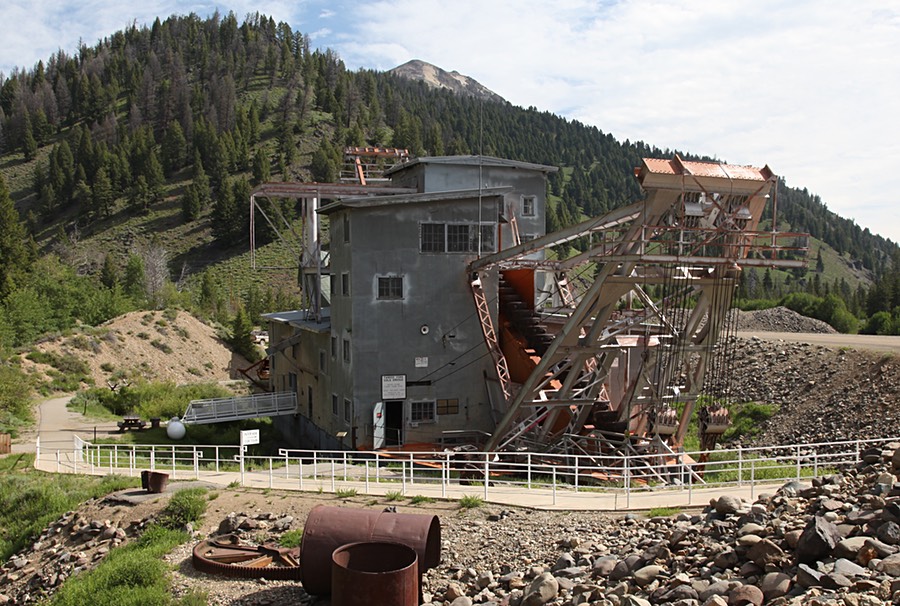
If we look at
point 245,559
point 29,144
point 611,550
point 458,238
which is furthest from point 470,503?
point 29,144

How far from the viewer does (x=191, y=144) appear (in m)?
136

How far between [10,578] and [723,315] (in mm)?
19432

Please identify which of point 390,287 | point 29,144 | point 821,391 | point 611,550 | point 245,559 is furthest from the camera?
point 29,144

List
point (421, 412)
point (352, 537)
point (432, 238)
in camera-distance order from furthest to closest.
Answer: point (432, 238) < point (421, 412) < point (352, 537)

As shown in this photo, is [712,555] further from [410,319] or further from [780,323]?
[780,323]

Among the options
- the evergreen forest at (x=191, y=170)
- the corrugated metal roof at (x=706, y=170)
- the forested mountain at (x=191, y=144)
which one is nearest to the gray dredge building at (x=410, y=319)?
the corrugated metal roof at (x=706, y=170)

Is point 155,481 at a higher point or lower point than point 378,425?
lower

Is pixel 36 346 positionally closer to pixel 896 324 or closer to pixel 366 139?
pixel 896 324

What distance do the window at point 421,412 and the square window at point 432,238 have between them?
18.0 feet

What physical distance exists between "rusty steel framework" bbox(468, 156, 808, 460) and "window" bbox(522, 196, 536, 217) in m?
9.60

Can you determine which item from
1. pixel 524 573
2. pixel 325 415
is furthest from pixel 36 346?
pixel 524 573

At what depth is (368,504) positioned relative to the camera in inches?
732

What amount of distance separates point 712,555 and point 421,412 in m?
17.6

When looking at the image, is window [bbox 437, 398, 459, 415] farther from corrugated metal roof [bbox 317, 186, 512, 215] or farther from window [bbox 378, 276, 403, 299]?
corrugated metal roof [bbox 317, 186, 512, 215]
